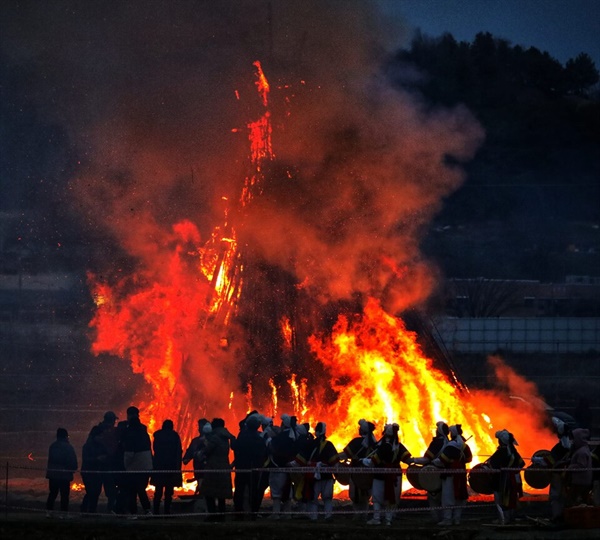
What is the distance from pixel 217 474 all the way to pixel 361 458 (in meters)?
1.85

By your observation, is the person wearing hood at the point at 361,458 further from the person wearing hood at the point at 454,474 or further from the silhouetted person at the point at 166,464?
the silhouetted person at the point at 166,464

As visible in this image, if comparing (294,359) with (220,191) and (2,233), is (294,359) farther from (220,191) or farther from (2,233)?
(2,233)

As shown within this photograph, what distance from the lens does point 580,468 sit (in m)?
13.4

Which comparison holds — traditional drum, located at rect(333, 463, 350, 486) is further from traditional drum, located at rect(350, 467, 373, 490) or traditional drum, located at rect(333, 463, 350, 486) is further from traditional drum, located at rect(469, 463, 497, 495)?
traditional drum, located at rect(469, 463, 497, 495)

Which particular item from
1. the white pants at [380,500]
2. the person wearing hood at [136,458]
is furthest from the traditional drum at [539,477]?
the person wearing hood at [136,458]

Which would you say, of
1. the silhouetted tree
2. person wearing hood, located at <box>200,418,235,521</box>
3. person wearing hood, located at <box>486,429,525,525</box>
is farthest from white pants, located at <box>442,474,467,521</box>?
the silhouetted tree

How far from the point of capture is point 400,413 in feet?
60.8

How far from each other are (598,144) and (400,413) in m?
53.9

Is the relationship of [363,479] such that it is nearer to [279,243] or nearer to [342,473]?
[342,473]

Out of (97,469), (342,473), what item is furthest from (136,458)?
(342,473)

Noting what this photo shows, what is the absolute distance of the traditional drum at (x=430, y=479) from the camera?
45.2 ft

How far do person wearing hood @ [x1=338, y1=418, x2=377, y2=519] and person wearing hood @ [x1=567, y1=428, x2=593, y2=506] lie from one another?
248 centimetres

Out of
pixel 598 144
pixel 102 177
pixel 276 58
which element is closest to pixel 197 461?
pixel 276 58

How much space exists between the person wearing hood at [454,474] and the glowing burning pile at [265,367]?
4.26 m
